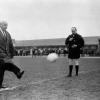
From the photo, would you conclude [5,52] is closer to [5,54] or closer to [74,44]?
[5,54]

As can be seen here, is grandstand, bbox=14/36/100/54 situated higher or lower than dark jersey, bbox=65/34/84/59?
lower

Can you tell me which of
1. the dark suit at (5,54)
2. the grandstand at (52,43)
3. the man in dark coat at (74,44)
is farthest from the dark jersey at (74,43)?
the grandstand at (52,43)

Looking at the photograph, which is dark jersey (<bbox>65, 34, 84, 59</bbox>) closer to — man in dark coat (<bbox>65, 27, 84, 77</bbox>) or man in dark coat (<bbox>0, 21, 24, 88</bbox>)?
man in dark coat (<bbox>65, 27, 84, 77</bbox>)

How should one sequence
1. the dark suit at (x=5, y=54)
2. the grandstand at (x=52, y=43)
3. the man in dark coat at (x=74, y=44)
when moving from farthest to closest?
the grandstand at (x=52, y=43) < the man in dark coat at (x=74, y=44) < the dark suit at (x=5, y=54)

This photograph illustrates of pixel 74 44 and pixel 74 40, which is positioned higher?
pixel 74 40

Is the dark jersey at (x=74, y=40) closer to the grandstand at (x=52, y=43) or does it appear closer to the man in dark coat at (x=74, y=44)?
the man in dark coat at (x=74, y=44)

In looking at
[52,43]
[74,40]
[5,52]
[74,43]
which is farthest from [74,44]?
[52,43]

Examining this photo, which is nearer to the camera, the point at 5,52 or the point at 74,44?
the point at 5,52

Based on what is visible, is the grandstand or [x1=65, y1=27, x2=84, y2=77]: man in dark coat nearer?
[x1=65, y1=27, x2=84, y2=77]: man in dark coat

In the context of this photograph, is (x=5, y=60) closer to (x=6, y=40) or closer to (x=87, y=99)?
(x=6, y=40)

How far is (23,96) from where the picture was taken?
7.84 m

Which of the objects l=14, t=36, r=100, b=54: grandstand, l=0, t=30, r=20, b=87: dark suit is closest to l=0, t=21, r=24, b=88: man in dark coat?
l=0, t=30, r=20, b=87: dark suit

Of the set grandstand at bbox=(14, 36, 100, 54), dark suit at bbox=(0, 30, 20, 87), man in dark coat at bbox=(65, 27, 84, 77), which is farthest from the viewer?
grandstand at bbox=(14, 36, 100, 54)

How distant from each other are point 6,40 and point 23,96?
2.20 m
